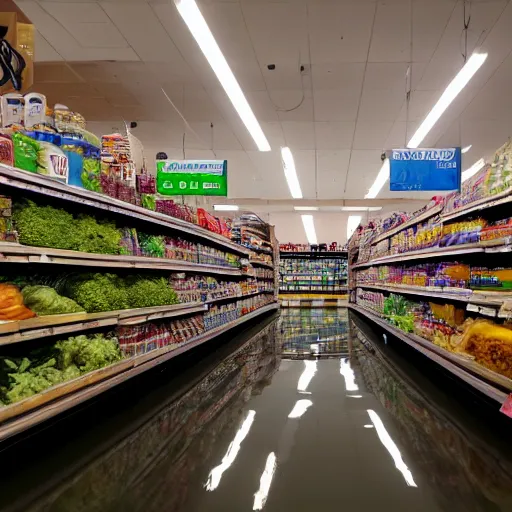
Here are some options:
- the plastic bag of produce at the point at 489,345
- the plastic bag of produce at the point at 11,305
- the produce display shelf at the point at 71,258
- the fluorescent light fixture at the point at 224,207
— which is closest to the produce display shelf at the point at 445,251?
the plastic bag of produce at the point at 489,345

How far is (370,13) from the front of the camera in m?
5.34

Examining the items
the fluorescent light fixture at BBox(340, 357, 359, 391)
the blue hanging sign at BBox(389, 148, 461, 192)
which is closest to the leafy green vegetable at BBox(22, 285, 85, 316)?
the fluorescent light fixture at BBox(340, 357, 359, 391)

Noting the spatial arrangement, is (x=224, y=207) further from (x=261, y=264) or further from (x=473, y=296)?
(x=473, y=296)

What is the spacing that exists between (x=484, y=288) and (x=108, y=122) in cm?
839

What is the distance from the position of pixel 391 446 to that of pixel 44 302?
2.32 m

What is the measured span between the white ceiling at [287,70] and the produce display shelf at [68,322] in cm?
396

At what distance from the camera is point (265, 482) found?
2.14 meters

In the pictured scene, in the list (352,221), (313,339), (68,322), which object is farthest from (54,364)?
(352,221)

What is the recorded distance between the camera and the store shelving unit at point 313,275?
682 inches

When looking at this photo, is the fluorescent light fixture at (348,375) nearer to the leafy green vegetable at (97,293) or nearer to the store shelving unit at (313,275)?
the leafy green vegetable at (97,293)

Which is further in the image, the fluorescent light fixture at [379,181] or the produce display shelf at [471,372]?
the fluorescent light fixture at [379,181]

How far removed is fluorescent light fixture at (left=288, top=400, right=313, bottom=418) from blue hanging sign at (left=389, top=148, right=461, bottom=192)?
4835mm

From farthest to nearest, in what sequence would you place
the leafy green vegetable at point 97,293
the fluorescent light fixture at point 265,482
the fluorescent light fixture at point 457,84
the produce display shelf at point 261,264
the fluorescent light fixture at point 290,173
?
the fluorescent light fixture at point 290,173 < the produce display shelf at point 261,264 < the fluorescent light fixture at point 457,84 < the leafy green vegetable at point 97,293 < the fluorescent light fixture at point 265,482

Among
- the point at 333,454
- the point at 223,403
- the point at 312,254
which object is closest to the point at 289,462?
the point at 333,454
